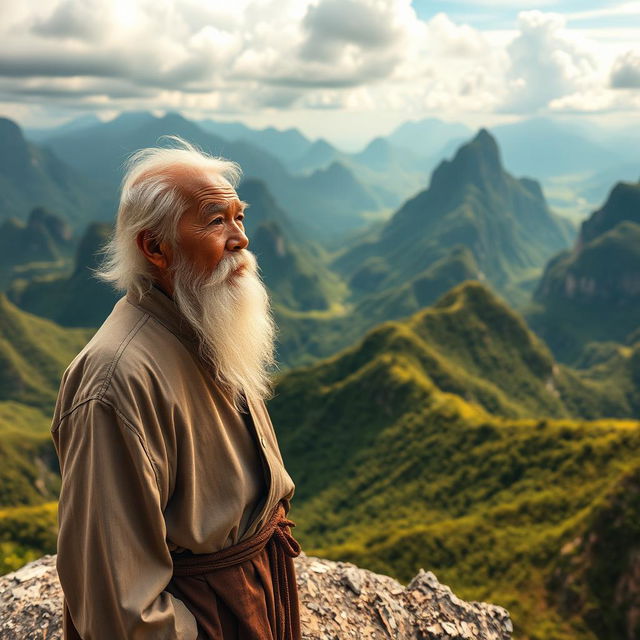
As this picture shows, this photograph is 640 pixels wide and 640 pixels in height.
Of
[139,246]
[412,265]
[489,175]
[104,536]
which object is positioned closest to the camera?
[104,536]

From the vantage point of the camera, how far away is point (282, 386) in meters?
59.5

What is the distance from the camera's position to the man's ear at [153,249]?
2.97 meters

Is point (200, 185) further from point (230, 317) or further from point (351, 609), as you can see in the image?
point (351, 609)

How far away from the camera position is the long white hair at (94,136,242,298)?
2951 millimetres

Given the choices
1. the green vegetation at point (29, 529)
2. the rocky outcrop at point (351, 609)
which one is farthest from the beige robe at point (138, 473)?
the green vegetation at point (29, 529)

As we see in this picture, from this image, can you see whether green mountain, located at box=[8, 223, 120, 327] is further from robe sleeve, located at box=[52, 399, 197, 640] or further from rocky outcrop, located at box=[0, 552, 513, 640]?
robe sleeve, located at box=[52, 399, 197, 640]

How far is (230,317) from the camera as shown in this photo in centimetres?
310

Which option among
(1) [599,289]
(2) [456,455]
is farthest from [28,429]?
(1) [599,289]

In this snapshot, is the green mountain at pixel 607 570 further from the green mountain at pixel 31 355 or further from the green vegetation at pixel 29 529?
the green mountain at pixel 31 355

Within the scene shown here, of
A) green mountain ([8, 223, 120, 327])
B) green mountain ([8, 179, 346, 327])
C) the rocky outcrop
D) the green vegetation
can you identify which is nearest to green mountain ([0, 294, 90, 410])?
green mountain ([8, 179, 346, 327])

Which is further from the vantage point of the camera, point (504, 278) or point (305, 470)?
point (504, 278)

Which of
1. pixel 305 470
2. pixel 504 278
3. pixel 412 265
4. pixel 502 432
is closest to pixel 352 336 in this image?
pixel 412 265

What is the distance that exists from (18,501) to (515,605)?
159ft

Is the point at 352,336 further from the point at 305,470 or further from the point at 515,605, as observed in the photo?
the point at 515,605
